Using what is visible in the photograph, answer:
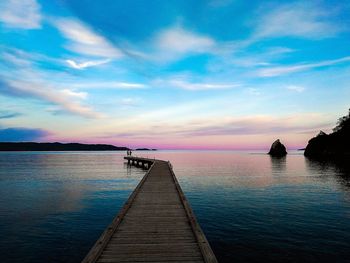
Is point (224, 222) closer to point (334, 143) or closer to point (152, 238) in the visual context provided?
point (152, 238)

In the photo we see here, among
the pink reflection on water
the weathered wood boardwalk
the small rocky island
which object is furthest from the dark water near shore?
the small rocky island

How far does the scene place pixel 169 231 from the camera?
10250 mm

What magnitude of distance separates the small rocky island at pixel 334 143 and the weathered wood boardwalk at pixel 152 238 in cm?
10616

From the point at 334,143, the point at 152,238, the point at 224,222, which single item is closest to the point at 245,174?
the point at 224,222

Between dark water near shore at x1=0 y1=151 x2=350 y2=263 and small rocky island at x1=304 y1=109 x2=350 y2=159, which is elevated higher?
small rocky island at x1=304 y1=109 x2=350 y2=159

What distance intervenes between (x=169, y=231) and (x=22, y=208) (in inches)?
580

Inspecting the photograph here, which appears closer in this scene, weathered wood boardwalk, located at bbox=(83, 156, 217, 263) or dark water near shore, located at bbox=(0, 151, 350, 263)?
weathered wood boardwalk, located at bbox=(83, 156, 217, 263)

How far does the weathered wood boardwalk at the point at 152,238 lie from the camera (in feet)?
25.6

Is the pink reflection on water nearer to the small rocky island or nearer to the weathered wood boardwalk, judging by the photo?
the weathered wood boardwalk

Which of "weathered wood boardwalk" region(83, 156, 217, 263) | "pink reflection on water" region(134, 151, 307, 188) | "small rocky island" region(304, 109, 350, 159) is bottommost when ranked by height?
"pink reflection on water" region(134, 151, 307, 188)

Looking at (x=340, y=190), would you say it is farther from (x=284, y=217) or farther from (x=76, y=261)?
(x=76, y=261)

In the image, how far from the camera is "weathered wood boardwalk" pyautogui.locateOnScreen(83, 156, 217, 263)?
780 cm

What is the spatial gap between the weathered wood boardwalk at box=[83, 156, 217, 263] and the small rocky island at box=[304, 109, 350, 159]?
106m

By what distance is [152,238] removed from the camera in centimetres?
945
